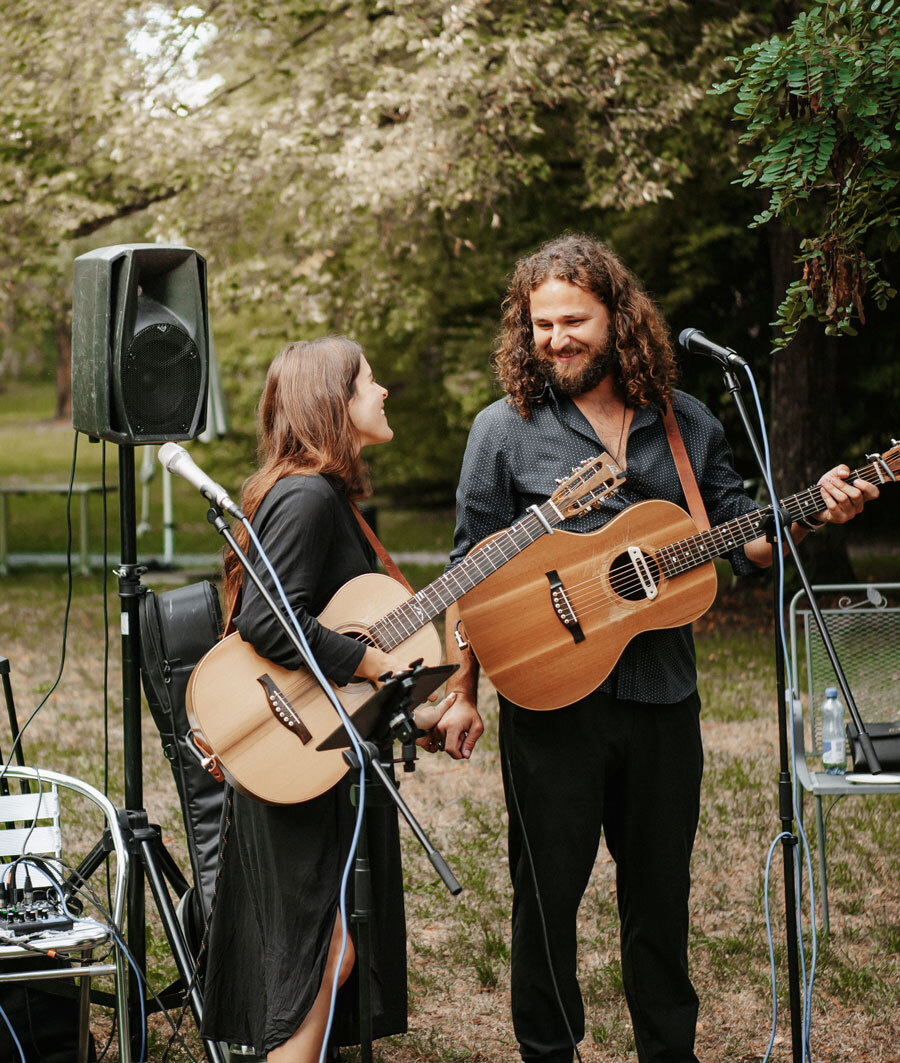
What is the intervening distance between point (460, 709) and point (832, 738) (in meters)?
2.02

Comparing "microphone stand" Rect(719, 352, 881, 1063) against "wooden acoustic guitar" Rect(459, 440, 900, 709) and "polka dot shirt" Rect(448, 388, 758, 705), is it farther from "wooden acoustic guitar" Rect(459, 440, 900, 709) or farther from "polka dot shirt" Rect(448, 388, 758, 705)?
"polka dot shirt" Rect(448, 388, 758, 705)

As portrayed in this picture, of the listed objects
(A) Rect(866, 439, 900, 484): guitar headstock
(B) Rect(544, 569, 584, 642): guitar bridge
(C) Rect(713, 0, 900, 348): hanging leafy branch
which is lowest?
(B) Rect(544, 569, 584, 642): guitar bridge

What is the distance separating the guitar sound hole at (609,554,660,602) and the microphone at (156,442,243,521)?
3.24 feet

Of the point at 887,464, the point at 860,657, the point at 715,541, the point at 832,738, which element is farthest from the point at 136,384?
the point at 860,657

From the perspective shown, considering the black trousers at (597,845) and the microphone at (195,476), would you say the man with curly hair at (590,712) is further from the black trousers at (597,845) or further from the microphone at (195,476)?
the microphone at (195,476)

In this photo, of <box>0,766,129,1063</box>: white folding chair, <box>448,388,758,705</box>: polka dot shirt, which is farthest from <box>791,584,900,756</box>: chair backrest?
<box>0,766,129,1063</box>: white folding chair

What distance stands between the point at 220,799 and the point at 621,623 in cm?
141

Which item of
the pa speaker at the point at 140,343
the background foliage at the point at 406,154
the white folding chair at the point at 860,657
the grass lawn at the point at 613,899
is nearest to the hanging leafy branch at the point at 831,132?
the pa speaker at the point at 140,343

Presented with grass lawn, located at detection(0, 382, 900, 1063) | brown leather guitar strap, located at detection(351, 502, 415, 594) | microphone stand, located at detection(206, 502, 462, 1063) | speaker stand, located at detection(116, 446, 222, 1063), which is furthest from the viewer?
grass lawn, located at detection(0, 382, 900, 1063)

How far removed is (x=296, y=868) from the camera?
323 cm

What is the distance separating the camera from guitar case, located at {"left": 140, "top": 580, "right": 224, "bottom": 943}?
370 cm

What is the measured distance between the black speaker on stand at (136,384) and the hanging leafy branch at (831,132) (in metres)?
1.62

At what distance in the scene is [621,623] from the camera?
126 inches

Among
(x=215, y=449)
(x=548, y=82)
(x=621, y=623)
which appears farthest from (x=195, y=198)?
(x=215, y=449)
